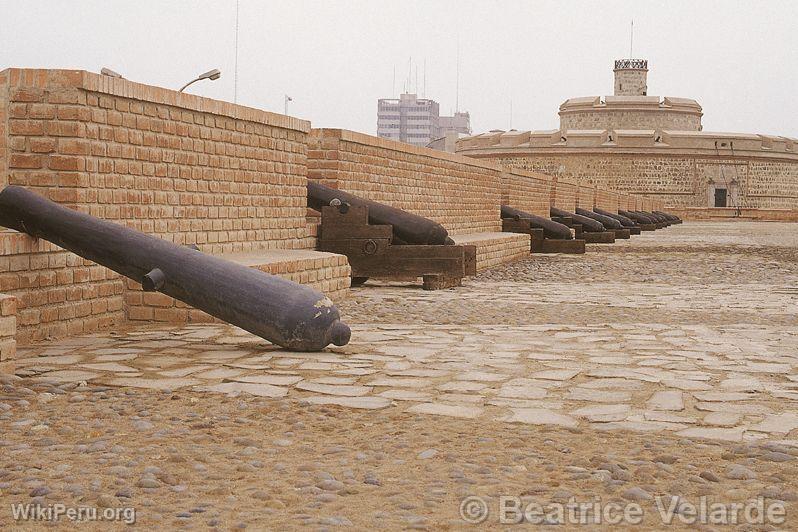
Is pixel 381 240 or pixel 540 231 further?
pixel 540 231

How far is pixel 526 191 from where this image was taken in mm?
20703

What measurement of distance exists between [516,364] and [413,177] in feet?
25.9

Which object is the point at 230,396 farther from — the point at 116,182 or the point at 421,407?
the point at 116,182

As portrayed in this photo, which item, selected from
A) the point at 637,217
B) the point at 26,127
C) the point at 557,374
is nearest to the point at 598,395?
the point at 557,374

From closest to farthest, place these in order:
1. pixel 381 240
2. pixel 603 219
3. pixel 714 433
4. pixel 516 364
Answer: pixel 714 433, pixel 516 364, pixel 381 240, pixel 603 219

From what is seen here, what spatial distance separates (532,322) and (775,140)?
50.3 m

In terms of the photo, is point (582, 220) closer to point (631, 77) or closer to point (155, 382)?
point (155, 382)

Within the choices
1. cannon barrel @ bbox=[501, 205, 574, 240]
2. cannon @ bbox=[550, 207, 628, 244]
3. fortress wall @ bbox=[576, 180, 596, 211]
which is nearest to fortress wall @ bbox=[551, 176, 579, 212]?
fortress wall @ bbox=[576, 180, 596, 211]

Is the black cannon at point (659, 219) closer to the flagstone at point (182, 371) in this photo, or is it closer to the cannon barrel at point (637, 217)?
the cannon barrel at point (637, 217)

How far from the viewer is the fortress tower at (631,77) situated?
209 feet

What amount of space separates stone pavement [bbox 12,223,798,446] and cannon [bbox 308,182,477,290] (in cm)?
117

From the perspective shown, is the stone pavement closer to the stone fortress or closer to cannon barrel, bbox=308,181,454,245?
cannon barrel, bbox=308,181,454,245

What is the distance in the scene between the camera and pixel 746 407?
422cm

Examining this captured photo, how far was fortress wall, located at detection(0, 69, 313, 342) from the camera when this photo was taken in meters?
5.73
